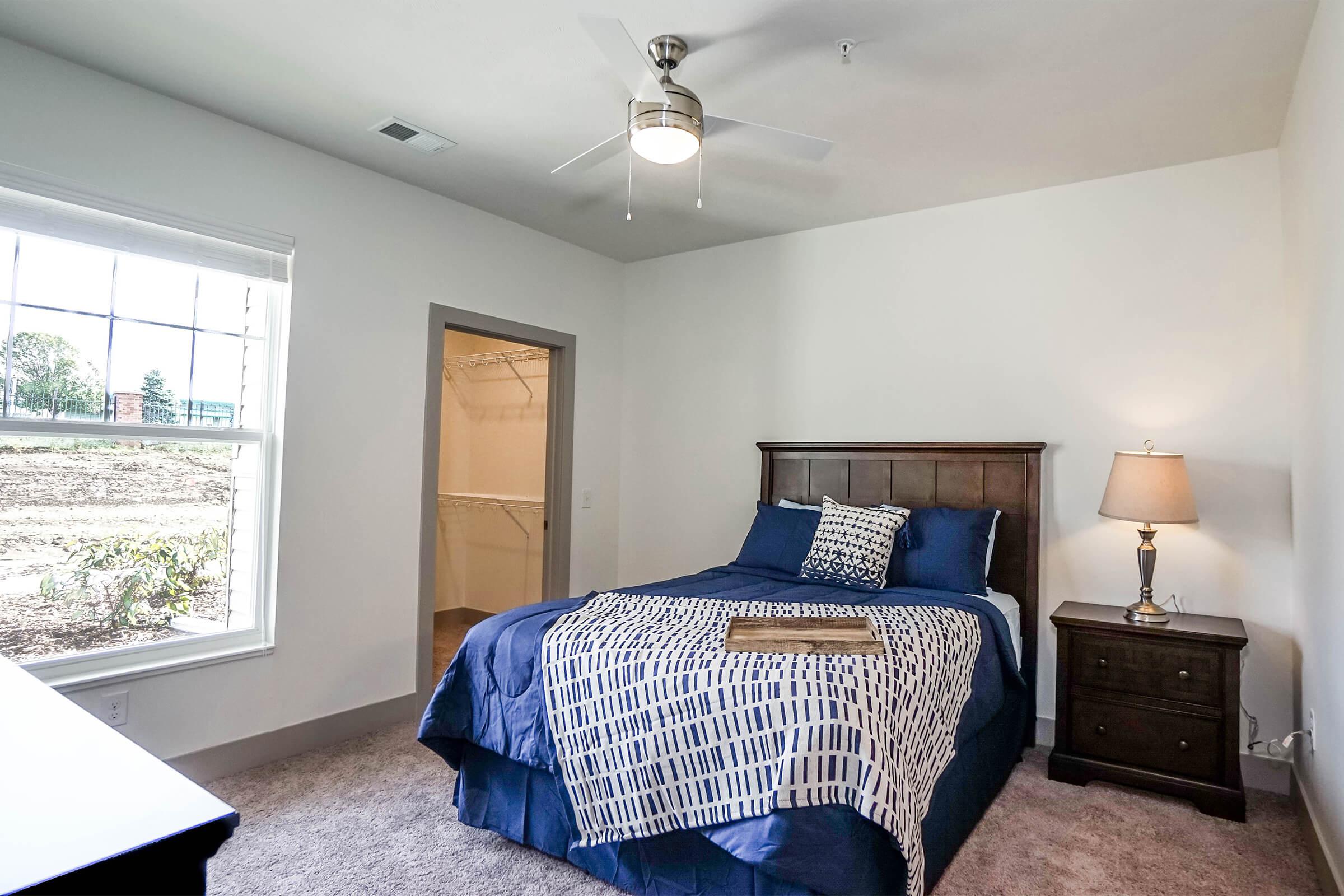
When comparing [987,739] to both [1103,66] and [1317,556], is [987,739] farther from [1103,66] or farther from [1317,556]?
[1103,66]

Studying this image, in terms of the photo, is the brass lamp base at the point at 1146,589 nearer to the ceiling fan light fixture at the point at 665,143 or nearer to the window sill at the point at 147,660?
the ceiling fan light fixture at the point at 665,143

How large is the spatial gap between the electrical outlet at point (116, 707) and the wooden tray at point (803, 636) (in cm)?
221

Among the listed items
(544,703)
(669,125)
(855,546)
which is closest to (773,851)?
(544,703)

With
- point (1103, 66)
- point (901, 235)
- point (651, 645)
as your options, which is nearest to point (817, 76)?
point (1103, 66)

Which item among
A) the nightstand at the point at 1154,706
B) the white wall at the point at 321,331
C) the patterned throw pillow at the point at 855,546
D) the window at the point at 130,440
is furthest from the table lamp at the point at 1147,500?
the window at the point at 130,440

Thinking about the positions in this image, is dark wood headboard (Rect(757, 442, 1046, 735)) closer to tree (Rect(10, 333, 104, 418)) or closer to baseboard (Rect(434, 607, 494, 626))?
baseboard (Rect(434, 607, 494, 626))

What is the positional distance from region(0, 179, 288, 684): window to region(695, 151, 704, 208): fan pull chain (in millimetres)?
1829

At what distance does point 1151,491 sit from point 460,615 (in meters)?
4.79

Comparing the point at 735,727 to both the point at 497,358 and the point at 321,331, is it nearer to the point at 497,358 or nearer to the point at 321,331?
the point at 321,331

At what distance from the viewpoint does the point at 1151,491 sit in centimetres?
295

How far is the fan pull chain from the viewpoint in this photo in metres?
3.28

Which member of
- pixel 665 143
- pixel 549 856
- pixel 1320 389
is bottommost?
pixel 549 856

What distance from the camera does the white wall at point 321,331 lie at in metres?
2.73

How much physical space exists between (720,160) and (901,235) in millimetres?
1194
